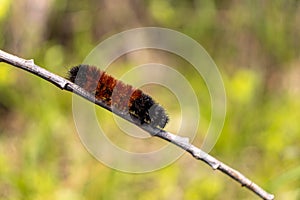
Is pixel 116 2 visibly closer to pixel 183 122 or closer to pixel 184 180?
pixel 183 122

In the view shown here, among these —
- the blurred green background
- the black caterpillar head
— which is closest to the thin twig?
the black caterpillar head

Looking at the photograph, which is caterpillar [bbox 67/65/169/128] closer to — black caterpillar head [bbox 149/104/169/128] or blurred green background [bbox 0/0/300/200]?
black caterpillar head [bbox 149/104/169/128]

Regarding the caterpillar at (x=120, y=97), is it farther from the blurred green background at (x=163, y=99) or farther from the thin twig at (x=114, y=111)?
the blurred green background at (x=163, y=99)

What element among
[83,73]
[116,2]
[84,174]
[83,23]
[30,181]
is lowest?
[83,73]

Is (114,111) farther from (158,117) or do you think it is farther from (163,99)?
(163,99)

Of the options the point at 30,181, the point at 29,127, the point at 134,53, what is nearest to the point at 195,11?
the point at 134,53

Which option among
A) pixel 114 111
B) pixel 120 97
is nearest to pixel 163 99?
pixel 120 97

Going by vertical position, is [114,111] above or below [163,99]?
below
